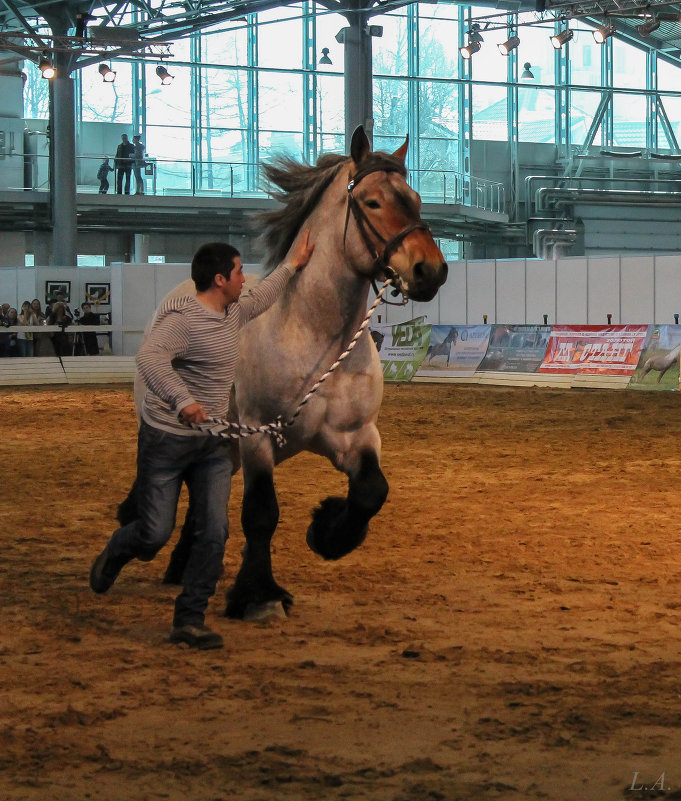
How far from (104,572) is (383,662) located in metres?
1.56

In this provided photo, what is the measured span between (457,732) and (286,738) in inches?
21.8

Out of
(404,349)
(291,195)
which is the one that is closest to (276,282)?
(291,195)

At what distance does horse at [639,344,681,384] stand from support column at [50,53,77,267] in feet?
59.2

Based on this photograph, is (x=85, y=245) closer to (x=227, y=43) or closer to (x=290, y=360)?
(x=227, y=43)

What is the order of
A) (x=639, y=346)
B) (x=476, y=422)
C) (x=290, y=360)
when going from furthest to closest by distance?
(x=639, y=346)
(x=476, y=422)
(x=290, y=360)

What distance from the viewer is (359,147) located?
5.63 m

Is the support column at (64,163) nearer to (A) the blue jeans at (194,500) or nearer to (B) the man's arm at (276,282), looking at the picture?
(B) the man's arm at (276,282)

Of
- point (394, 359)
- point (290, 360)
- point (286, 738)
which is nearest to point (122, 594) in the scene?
point (290, 360)

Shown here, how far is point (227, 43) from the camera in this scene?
3566 centimetres

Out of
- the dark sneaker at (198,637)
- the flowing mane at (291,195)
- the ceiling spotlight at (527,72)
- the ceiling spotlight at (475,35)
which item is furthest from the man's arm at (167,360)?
the ceiling spotlight at (527,72)

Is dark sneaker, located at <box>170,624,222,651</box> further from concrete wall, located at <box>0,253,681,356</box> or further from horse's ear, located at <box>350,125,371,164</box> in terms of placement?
concrete wall, located at <box>0,253,681,356</box>

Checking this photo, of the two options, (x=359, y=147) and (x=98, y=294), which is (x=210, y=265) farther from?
(x=98, y=294)

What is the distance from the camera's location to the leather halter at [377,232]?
5301 millimetres

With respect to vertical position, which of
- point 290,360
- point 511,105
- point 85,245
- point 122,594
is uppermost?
point 511,105
